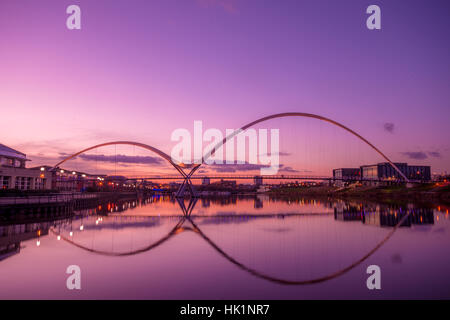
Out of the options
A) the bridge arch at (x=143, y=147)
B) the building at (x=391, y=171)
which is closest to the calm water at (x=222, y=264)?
the bridge arch at (x=143, y=147)

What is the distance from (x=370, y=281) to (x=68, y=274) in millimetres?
10243

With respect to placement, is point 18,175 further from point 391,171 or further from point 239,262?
point 391,171

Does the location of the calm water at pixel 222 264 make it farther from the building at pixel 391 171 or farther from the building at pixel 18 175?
the building at pixel 391 171

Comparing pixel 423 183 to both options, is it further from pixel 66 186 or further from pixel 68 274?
pixel 66 186

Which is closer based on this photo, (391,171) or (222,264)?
(222,264)

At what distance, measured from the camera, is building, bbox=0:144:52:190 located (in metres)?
39.3

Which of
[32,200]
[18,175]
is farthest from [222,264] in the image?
[18,175]

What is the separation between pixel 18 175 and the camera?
41.2 metres

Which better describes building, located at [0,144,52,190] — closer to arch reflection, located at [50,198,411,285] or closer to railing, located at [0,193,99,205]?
railing, located at [0,193,99,205]

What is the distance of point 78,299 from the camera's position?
26.5 feet

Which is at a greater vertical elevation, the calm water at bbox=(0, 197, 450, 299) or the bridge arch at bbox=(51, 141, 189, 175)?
the bridge arch at bbox=(51, 141, 189, 175)

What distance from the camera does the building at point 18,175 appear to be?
39.3 meters

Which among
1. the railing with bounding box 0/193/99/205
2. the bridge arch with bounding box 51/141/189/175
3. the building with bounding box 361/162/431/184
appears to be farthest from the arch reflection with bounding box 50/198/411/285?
the building with bounding box 361/162/431/184
